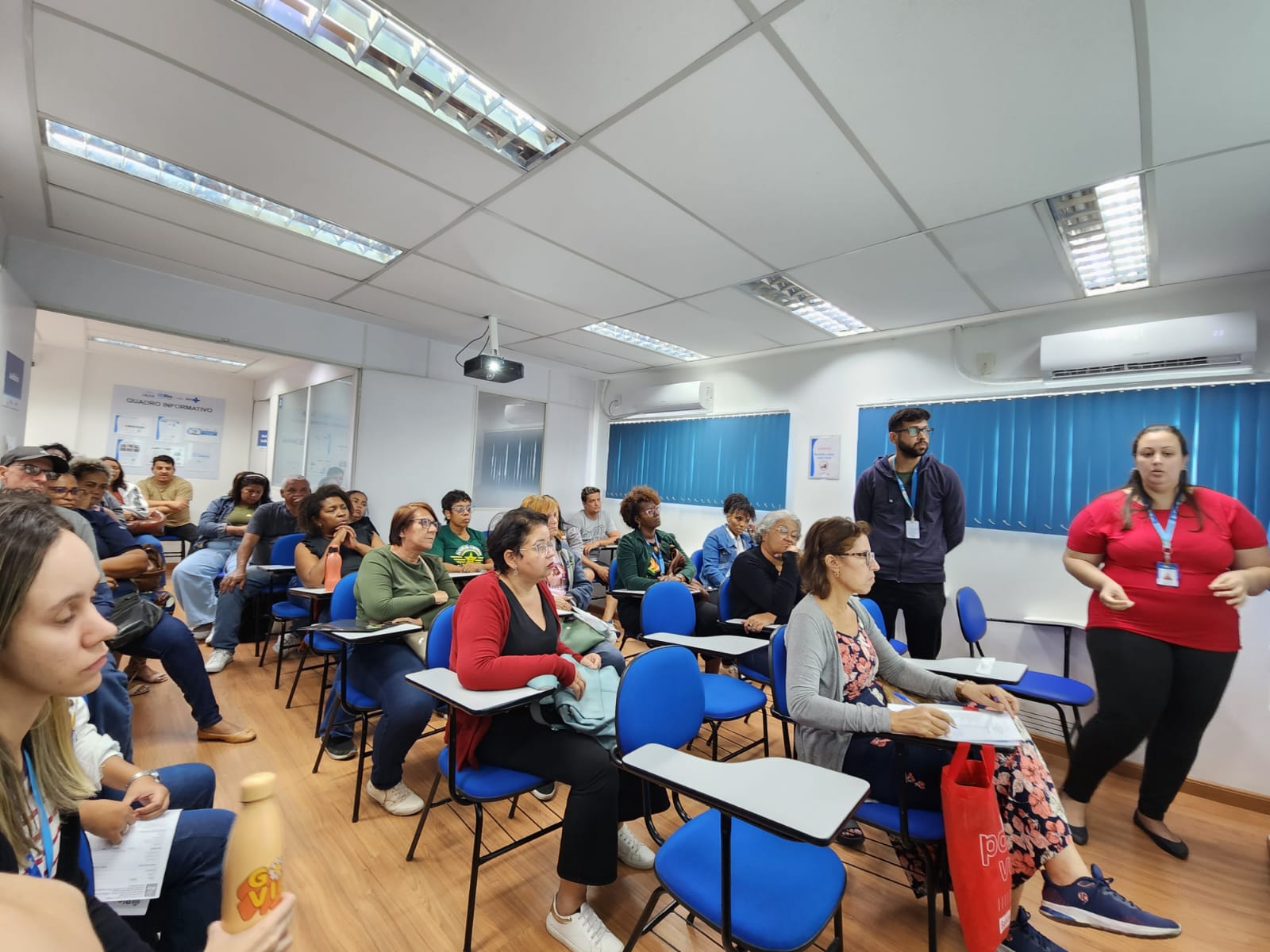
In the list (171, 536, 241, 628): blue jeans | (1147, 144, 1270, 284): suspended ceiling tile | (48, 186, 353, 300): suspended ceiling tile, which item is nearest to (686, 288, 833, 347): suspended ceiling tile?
(1147, 144, 1270, 284): suspended ceiling tile

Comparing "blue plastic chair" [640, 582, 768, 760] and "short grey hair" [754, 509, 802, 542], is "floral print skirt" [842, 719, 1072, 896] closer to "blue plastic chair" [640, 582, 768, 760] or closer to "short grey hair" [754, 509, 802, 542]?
"blue plastic chair" [640, 582, 768, 760]

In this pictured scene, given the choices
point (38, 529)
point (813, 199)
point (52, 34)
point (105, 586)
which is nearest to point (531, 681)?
point (38, 529)

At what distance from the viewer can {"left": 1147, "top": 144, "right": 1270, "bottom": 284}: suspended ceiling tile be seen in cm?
211

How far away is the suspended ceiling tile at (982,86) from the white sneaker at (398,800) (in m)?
3.15

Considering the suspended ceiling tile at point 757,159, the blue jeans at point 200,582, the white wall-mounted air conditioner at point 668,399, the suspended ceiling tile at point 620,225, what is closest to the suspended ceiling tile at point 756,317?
the suspended ceiling tile at point 620,225

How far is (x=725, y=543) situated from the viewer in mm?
4531

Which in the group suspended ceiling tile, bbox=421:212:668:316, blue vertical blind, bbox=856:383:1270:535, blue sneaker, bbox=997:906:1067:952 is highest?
suspended ceiling tile, bbox=421:212:668:316

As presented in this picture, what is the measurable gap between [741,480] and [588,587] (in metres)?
2.00

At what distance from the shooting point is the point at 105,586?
2217 mm

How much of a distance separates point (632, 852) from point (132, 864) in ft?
4.92

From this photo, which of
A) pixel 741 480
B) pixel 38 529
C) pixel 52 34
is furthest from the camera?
pixel 741 480

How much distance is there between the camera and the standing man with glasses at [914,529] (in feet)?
9.89

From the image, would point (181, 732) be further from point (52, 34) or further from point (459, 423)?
point (459, 423)

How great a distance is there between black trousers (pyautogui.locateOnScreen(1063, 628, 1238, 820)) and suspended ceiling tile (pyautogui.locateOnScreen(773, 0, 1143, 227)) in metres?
1.96
